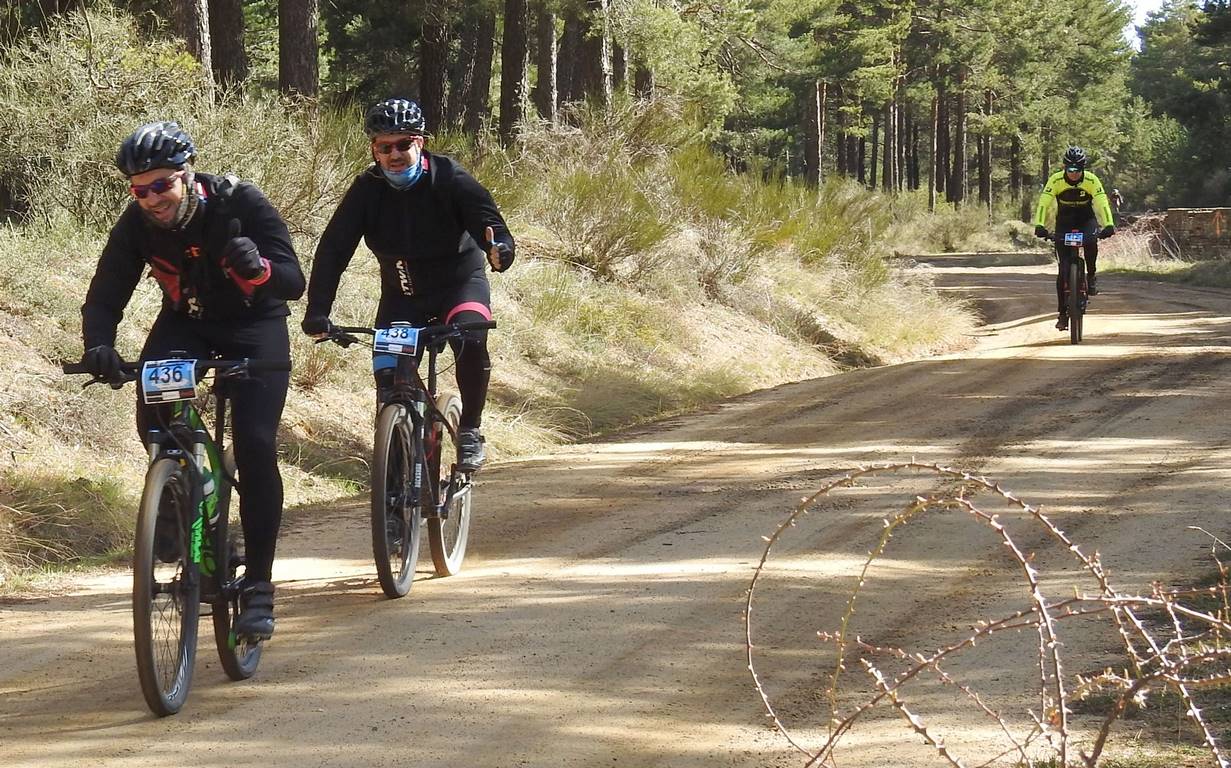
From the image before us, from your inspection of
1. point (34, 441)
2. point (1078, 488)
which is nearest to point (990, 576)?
point (1078, 488)

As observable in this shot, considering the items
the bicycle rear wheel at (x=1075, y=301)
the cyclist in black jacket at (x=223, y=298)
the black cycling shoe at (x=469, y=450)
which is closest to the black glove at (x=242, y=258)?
the cyclist in black jacket at (x=223, y=298)

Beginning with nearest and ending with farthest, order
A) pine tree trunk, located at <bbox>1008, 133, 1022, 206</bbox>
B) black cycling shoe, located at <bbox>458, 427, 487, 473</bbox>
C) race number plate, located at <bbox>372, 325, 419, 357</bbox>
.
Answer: race number plate, located at <bbox>372, 325, 419, 357</bbox> → black cycling shoe, located at <bbox>458, 427, 487, 473</bbox> → pine tree trunk, located at <bbox>1008, 133, 1022, 206</bbox>

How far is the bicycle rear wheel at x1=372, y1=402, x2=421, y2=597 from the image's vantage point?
6.72 m

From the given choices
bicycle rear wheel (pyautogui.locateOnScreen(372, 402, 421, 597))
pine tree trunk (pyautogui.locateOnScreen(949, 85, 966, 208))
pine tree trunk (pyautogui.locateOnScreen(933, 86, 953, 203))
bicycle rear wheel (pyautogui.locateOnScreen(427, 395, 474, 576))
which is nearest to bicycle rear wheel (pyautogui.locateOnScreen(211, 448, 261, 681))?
bicycle rear wheel (pyautogui.locateOnScreen(372, 402, 421, 597))

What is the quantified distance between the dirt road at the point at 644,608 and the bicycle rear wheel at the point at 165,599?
145mm

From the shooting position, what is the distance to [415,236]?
7285 millimetres

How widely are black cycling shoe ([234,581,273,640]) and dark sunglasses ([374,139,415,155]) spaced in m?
2.33

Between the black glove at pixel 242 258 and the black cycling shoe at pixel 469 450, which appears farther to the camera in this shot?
the black cycling shoe at pixel 469 450

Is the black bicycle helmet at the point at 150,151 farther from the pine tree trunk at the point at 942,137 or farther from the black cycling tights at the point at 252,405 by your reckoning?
the pine tree trunk at the point at 942,137

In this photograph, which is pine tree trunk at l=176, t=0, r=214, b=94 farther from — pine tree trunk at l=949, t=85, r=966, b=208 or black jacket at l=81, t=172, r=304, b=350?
pine tree trunk at l=949, t=85, r=966, b=208

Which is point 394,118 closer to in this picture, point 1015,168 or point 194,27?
point 194,27

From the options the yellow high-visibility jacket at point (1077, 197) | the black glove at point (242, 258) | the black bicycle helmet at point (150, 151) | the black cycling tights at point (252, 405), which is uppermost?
the black bicycle helmet at point (150, 151)

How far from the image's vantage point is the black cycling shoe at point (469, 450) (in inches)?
297

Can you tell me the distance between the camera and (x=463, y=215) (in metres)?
7.26
